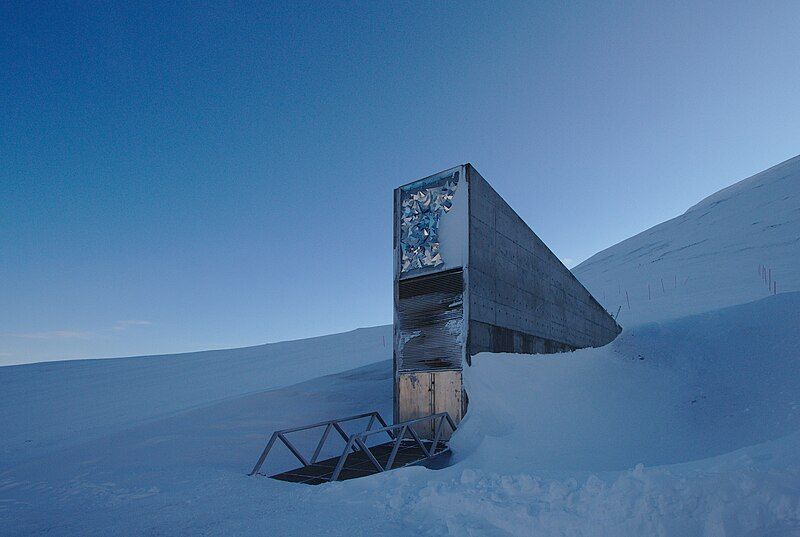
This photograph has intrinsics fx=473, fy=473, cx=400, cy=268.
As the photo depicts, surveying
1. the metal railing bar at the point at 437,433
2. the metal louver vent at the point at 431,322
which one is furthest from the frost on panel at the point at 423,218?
the metal railing bar at the point at 437,433

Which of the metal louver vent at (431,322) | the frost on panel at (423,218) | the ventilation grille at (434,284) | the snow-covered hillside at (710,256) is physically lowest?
the metal louver vent at (431,322)

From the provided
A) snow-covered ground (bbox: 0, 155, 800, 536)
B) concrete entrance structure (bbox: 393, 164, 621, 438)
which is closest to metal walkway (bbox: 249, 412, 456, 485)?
snow-covered ground (bbox: 0, 155, 800, 536)

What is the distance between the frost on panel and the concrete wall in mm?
696

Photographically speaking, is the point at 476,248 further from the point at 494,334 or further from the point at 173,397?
the point at 173,397

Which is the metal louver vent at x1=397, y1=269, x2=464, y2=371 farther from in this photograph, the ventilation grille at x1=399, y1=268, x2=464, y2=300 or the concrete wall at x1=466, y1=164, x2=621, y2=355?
the concrete wall at x1=466, y1=164, x2=621, y2=355

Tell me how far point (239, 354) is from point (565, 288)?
25277mm

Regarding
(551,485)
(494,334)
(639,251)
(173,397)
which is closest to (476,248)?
(494,334)

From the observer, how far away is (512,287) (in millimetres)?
13695

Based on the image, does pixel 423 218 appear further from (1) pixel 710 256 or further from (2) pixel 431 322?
(1) pixel 710 256

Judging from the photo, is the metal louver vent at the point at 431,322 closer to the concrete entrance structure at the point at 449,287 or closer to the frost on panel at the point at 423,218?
the concrete entrance structure at the point at 449,287

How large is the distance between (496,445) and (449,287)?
384cm

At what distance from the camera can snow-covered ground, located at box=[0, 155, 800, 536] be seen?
16.8 feet

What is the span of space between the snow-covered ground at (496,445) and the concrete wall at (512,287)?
0.73m

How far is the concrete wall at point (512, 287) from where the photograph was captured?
11.8 metres
